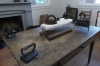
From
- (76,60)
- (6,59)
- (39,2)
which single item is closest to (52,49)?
(76,60)

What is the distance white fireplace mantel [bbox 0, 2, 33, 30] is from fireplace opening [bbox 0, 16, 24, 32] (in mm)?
158

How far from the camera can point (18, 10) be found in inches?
107

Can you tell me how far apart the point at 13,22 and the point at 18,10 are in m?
0.55

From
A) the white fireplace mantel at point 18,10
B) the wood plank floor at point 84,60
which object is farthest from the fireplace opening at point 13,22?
the wood plank floor at point 84,60

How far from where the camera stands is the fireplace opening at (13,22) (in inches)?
113

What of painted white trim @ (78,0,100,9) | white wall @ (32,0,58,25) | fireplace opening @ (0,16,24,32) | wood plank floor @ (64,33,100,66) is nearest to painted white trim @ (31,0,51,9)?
white wall @ (32,0,58,25)

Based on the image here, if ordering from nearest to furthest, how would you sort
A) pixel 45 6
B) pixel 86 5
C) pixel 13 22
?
1. pixel 13 22
2. pixel 86 5
3. pixel 45 6

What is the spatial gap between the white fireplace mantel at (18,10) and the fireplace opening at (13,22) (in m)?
0.16

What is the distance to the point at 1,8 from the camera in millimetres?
2418

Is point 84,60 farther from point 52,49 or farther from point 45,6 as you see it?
point 45,6

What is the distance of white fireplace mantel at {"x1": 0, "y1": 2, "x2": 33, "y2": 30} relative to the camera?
2.48 meters

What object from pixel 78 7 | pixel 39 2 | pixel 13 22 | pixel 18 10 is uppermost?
pixel 39 2

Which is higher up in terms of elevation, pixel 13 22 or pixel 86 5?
pixel 86 5

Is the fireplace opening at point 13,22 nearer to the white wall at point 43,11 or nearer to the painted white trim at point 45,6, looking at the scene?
the white wall at point 43,11
